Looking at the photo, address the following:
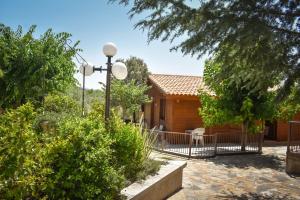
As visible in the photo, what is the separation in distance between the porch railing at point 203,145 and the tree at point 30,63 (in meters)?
4.74

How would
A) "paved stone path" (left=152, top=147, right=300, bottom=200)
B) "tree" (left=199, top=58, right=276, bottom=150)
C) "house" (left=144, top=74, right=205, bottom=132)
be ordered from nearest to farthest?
"paved stone path" (left=152, top=147, right=300, bottom=200) → "tree" (left=199, top=58, right=276, bottom=150) → "house" (left=144, top=74, right=205, bottom=132)

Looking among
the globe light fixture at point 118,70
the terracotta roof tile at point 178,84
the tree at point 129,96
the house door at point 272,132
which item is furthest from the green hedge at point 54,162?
the house door at point 272,132

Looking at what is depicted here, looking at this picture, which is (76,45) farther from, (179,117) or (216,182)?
(179,117)

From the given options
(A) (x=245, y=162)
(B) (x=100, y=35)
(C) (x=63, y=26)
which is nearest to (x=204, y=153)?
(A) (x=245, y=162)

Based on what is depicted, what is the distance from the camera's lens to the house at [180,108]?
1884 centimetres

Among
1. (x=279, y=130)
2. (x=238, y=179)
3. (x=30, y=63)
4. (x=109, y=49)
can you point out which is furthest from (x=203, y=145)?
(x=109, y=49)

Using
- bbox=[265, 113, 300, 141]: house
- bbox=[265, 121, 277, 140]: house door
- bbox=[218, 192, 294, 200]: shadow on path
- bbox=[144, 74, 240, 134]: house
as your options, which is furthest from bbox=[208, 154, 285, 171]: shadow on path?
bbox=[265, 121, 277, 140]: house door

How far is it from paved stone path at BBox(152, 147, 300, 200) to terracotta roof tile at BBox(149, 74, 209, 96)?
5677mm

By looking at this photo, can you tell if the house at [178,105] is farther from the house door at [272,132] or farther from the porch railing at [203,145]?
the house door at [272,132]

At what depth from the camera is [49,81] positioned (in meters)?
10.8

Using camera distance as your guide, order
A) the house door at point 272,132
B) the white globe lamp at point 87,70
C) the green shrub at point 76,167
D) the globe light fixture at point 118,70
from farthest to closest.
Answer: the house door at point 272,132 < the white globe lamp at point 87,70 < the globe light fixture at point 118,70 < the green shrub at point 76,167

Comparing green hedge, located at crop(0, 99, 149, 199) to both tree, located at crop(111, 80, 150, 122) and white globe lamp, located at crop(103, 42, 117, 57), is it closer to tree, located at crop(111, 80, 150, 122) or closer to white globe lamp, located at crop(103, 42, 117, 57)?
white globe lamp, located at crop(103, 42, 117, 57)

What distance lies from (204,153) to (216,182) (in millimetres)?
4787

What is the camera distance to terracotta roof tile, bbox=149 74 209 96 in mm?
18859
